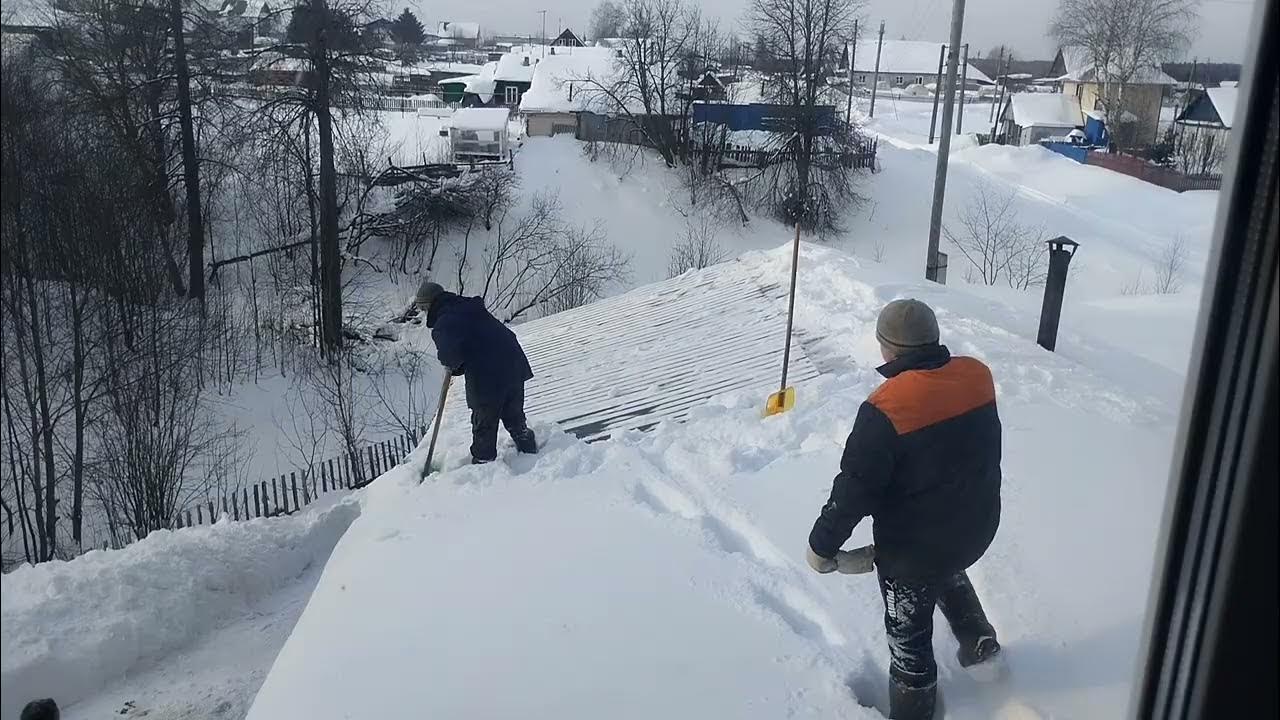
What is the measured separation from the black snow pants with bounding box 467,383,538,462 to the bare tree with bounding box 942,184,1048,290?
15.3 meters

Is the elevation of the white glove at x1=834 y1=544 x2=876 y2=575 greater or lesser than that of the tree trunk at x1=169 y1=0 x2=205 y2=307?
lesser

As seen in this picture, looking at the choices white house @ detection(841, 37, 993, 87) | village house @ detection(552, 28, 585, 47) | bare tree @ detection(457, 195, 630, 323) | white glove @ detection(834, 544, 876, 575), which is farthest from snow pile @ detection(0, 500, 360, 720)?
village house @ detection(552, 28, 585, 47)

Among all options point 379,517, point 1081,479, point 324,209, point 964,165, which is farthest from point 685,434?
A: point 964,165

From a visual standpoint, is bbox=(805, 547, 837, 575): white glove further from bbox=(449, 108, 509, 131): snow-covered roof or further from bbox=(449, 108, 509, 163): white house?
bbox=(449, 108, 509, 131): snow-covered roof

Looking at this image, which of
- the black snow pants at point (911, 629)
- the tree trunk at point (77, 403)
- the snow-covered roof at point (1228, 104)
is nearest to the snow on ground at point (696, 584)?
the black snow pants at point (911, 629)

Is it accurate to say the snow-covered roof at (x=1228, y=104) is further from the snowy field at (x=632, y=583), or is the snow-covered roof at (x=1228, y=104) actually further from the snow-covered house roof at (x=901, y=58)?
the snow-covered house roof at (x=901, y=58)

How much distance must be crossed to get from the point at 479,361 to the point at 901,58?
30053mm

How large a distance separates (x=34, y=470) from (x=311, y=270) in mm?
16739

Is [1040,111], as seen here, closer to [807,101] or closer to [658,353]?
[807,101]

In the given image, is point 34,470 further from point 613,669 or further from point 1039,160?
point 1039,160

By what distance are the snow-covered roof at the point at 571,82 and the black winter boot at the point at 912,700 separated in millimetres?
27269

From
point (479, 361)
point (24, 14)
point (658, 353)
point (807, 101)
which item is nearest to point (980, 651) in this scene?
point (24, 14)

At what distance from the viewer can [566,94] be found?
1172 inches

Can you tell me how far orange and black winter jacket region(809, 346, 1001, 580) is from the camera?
2590 millimetres
